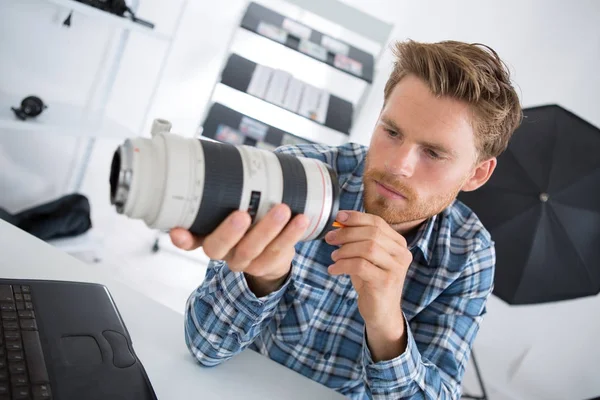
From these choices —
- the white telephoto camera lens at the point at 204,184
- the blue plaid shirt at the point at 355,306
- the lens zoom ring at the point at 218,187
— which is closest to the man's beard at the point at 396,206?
the blue plaid shirt at the point at 355,306

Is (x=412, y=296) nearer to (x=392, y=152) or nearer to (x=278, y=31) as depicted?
(x=392, y=152)

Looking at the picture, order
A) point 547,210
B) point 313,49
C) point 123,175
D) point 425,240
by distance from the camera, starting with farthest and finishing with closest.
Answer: point 313,49
point 547,210
point 425,240
point 123,175

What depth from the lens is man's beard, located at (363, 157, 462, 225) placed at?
882 mm

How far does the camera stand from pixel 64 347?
0.57 meters

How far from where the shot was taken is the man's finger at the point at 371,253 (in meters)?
0.66

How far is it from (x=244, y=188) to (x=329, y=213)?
123mm

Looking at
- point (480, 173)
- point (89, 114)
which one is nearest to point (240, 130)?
point (89, 114)

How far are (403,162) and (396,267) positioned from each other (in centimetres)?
24

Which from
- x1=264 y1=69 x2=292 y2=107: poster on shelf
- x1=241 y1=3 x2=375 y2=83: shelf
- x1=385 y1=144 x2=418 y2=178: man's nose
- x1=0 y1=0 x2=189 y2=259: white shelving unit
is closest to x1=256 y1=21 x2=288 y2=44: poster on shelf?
x1=241 y1=3 x2=375 y2=83: shelf

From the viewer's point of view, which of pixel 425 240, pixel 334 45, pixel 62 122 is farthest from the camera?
pixel 334 45

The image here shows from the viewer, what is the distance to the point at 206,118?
194 centimetres

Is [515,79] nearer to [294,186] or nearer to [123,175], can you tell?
[294,186]

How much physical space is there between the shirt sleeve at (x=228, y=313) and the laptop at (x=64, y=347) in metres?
0.15

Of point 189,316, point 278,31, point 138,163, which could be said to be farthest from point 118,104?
point 138,163
